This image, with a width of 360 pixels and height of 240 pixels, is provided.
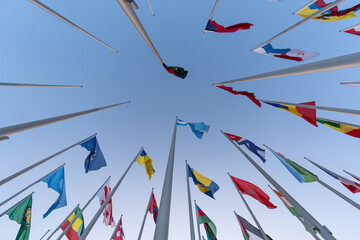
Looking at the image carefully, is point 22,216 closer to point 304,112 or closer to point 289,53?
point 304,112

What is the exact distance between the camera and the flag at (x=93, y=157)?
9.41m

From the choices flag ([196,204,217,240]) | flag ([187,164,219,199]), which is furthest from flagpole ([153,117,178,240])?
flag ([196,204,217,240])

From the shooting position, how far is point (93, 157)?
963 cm

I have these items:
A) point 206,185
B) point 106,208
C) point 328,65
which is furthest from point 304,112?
point 106,208

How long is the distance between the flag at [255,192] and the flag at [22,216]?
11.1 meters

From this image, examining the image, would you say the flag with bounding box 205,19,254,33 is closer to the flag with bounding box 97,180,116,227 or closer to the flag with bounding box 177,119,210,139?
the flag with bounding box 177,119,210,139

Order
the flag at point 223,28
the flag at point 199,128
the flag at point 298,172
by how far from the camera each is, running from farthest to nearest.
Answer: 1. the flag at point 199,128
2. the flag at point 223,28
3. the flag at point 298,172

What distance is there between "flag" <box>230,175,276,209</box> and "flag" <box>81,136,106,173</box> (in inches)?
315

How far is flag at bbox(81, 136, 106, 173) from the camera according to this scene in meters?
9.41

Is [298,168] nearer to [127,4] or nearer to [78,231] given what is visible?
[127,4]

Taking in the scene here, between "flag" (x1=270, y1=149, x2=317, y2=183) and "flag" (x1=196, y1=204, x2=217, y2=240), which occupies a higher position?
"flag" (x1=270, y1=149, x2=317, y2=183)

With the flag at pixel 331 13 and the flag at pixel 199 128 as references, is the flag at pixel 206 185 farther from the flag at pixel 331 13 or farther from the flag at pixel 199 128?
the flag at pixel 331 13

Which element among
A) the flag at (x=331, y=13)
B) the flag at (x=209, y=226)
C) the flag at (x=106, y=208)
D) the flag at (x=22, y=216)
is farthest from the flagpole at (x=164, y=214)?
the flag at (x=331, y=13)

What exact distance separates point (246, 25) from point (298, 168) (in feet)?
25.7
